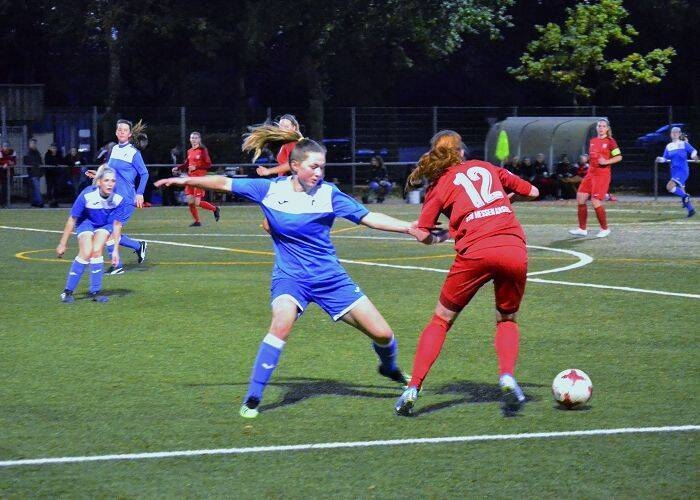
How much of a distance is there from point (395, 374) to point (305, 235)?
4.23ft

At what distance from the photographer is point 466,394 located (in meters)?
8.71

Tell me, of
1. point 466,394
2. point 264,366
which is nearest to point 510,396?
point 466,394

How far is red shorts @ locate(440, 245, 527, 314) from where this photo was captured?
802 cm

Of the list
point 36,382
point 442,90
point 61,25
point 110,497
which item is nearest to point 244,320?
point 36,382

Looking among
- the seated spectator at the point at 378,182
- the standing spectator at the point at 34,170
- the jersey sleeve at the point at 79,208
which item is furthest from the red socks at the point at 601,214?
the standing spectator at the point at 34,170

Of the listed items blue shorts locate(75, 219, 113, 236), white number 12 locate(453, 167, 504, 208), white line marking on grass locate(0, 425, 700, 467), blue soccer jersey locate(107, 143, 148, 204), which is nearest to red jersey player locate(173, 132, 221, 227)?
blue soccer jersey locate(107, 143, 148, 204)

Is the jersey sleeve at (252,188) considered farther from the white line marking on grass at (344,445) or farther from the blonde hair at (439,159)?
the white line marking on grass at (344,445)

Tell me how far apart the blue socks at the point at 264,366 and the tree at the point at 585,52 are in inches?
1293

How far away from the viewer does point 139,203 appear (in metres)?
15.8

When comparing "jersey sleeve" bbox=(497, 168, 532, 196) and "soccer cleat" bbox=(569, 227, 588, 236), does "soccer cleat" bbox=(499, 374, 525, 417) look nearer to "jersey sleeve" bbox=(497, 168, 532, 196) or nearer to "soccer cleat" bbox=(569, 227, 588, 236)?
"jersey sleeve" bbox=(497, 168, 532, 196)

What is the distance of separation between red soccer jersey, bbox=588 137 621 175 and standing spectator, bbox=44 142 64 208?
1712 centimetres

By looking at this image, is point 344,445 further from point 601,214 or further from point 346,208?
point 601,214

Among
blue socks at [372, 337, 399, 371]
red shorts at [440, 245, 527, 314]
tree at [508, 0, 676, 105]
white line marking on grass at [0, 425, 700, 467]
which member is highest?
tree at [508, 0, 676, 105]

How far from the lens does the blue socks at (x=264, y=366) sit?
7.98m
